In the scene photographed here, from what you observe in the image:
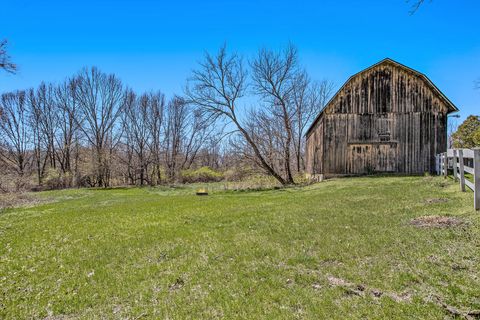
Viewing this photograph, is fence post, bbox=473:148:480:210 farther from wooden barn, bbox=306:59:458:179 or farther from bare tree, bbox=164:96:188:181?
bare tree, bbox=164:96:188:181

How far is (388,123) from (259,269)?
18.8m

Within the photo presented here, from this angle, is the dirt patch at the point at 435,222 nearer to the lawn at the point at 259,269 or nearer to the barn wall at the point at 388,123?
the lawn at the point at 259,269

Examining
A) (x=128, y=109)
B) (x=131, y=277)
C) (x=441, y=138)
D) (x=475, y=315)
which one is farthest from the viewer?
(x=128, y=109)

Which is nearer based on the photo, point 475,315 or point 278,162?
point 475,315

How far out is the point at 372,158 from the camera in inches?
818

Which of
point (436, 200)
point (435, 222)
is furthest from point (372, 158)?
point (435, 222)

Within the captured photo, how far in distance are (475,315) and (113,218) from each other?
10794mm

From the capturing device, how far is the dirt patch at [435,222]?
20.5 feet

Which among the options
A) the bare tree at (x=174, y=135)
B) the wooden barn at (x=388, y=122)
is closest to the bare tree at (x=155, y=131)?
the bare tree at (x=174, y=135)

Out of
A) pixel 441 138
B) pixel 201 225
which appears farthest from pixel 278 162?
pixel 201 225

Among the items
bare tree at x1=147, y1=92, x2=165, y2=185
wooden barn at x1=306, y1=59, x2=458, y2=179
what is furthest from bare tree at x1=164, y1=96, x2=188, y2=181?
wooden barn at x1=306, y1=59, x2=458, y2=179

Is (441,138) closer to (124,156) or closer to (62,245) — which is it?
(62,245)

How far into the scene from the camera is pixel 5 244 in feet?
27.2

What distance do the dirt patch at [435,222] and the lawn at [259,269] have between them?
0.18 metres
